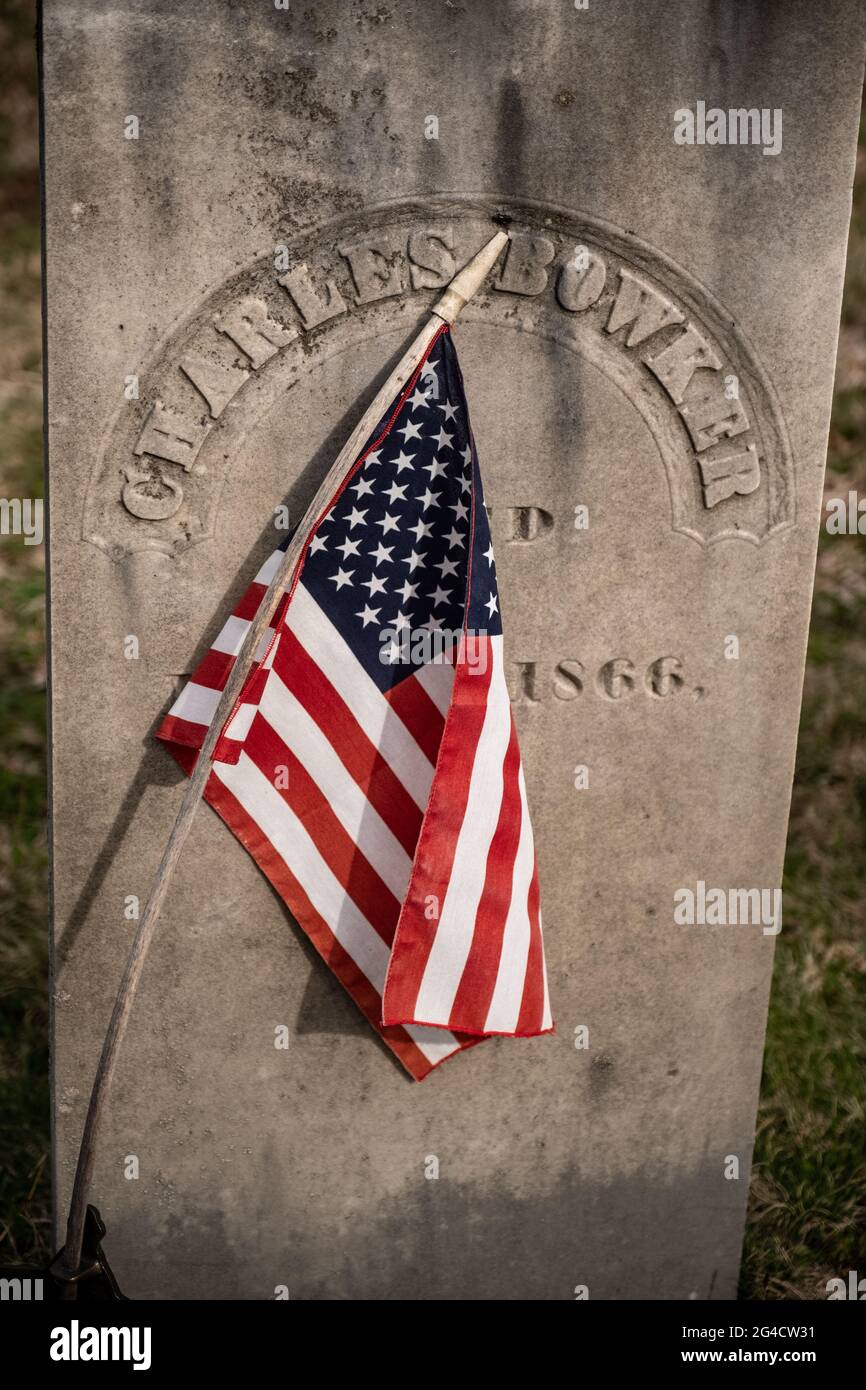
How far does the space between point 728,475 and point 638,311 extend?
20.6 inches

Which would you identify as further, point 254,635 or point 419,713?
point 419,713

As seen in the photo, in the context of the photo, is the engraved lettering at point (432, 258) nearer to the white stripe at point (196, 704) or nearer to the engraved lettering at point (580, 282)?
the engraved lettering at point (580, 282)

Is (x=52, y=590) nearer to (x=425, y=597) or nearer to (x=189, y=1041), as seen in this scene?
(x=425, y=597)

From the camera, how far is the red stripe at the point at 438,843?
3576 millimetres

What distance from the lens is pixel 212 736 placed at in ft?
11.4

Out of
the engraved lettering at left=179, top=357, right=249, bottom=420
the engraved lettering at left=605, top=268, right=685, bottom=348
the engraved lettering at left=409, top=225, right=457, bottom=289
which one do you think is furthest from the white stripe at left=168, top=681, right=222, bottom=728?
the engraved lettering at left=605, top=268, right=685, bottom=348

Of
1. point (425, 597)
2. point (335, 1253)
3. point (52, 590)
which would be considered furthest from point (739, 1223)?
point (52, 590)

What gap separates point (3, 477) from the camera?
9.42 m

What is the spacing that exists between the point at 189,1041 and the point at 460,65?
281 centimetres

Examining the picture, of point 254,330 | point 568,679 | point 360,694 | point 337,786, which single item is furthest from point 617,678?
point 254,330

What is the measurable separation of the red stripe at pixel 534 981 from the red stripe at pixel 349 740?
383 mm
